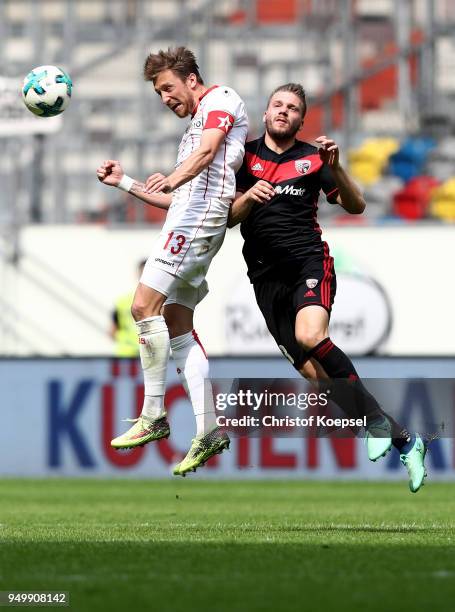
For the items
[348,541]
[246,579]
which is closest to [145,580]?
[246,579]

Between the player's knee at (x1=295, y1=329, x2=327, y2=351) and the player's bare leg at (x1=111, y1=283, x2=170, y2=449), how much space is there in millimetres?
790

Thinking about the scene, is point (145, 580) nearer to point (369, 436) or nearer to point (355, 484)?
point (369, 436)

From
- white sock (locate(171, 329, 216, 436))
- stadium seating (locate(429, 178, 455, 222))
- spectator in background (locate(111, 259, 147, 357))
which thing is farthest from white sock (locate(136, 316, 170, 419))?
stadium seating (locate(429, 178, 455, 222))

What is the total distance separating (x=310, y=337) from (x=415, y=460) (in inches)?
35.6

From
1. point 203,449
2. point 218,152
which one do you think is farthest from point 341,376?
point 218,152

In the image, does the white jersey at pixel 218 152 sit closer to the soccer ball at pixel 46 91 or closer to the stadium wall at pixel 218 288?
the soccer ball at pixel 46 91

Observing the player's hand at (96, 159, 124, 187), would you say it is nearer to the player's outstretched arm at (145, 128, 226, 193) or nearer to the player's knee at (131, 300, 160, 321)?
the player's outstretched arm at (145, 128, 226, 193)

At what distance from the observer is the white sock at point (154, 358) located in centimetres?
843

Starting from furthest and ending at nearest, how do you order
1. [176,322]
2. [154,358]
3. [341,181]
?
[176,322]
[154,358]
[341,181]

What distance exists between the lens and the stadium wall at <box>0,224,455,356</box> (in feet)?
61.3

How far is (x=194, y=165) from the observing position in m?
8.05

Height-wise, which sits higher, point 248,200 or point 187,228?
point 248,200

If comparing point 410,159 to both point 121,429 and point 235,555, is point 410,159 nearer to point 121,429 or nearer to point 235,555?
point 121,429

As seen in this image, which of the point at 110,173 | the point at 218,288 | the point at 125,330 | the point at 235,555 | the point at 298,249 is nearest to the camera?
the point at 235,555
